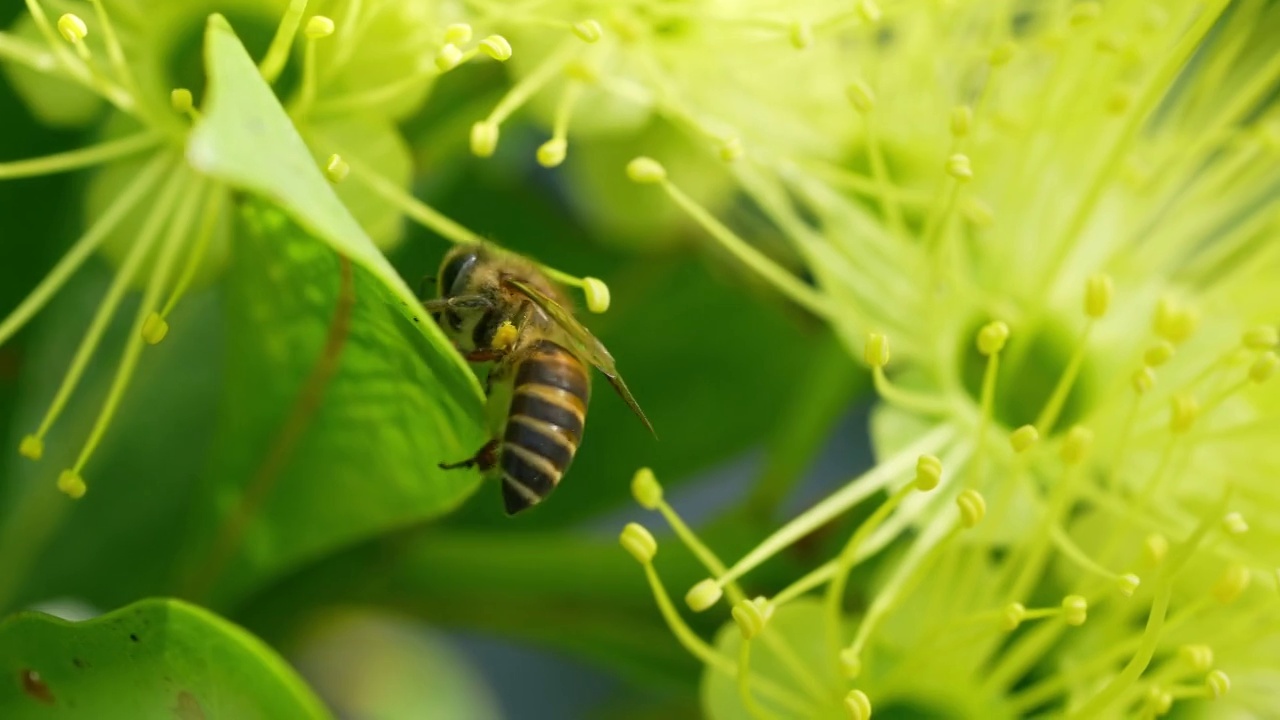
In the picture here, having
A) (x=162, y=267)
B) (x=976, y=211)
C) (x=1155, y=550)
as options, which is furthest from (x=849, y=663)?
(x=162, y=267)

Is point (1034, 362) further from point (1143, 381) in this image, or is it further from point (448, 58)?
point (448, 58)

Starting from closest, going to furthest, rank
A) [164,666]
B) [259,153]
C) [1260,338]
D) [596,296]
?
[259,153] → [164,666] → [596,296] → [1260,338]

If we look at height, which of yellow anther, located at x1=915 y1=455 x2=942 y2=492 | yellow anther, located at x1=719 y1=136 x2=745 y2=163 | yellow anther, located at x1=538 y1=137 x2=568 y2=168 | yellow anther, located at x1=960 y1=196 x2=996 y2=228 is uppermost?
yellow anther, located at x1=538 y1=137 x2=568 y2=168

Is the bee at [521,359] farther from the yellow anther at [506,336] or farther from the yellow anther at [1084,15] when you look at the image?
the yellow anther at [1084,15]

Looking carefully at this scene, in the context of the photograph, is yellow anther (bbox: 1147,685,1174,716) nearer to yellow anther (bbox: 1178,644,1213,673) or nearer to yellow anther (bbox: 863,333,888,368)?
yellow anther (bbox: 1178,644,1213,673)

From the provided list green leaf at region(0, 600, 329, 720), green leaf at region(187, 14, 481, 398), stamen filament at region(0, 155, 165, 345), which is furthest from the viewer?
stamen filament at region(0, 155, 165, 345)

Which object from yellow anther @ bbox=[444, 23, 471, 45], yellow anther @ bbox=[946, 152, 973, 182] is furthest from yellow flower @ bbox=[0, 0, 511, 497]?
yellow anther @ bbox=[946, 152, 973, 182]
